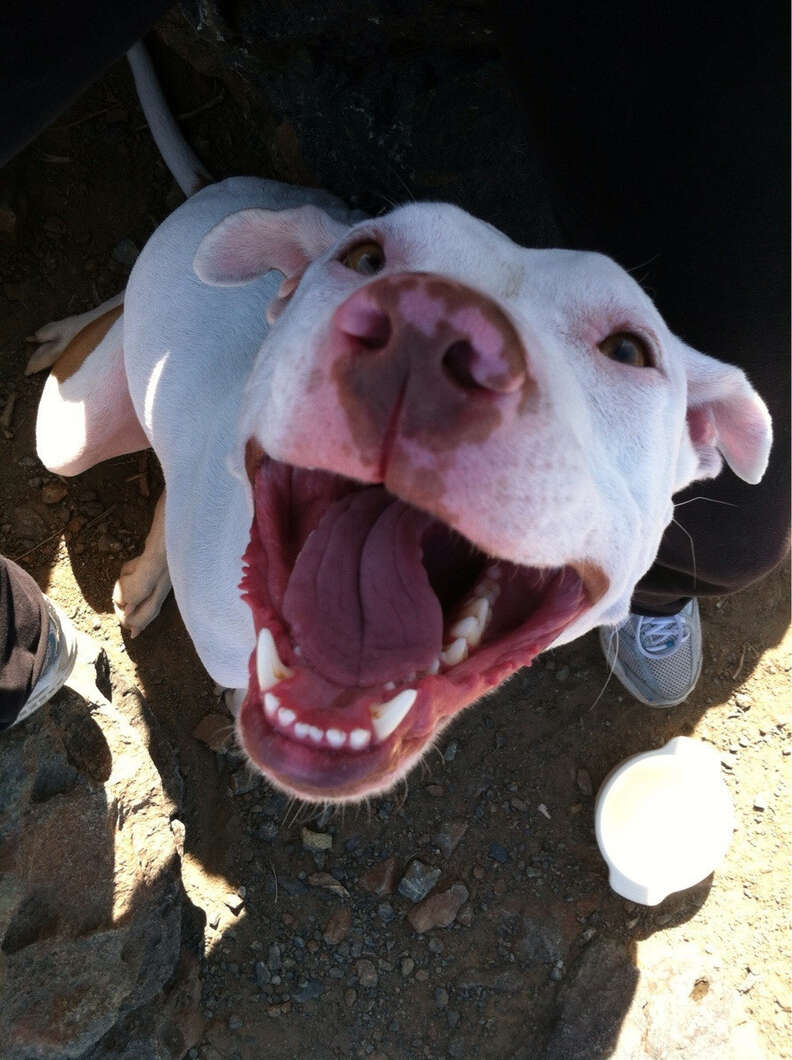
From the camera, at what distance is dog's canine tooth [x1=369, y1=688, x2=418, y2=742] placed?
A: 1623 millimetres

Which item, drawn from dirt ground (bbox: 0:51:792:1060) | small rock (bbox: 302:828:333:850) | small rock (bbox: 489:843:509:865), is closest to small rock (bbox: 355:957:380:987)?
dirt ground (bbox: 0:51:792:1060)

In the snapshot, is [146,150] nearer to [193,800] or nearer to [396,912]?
[193,800]

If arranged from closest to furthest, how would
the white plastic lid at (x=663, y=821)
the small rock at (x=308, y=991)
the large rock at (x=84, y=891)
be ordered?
the large rock at (x=84, y=891), the small rock at (x=308, y=991), the white plastic lid at (x=663, y=821)

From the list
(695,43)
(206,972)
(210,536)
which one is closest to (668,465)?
(695,43)

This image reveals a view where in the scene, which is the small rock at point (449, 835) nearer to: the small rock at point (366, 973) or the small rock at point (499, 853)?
the small rock at point (499, 853)

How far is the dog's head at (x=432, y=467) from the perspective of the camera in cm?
130

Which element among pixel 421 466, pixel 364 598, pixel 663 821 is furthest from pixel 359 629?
pixel 663 821

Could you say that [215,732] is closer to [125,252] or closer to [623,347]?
[125,252]

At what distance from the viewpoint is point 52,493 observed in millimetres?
3803

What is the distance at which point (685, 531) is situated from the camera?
8.55 feet

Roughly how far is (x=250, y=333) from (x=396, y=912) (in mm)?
2411

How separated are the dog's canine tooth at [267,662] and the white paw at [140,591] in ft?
6.67

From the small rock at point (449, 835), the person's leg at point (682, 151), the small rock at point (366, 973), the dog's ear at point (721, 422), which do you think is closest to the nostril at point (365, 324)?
the dog's ear at point (721, 422)

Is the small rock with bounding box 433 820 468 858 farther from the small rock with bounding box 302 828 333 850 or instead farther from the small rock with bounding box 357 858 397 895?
the small rock with bounding box 302 828 333 850
